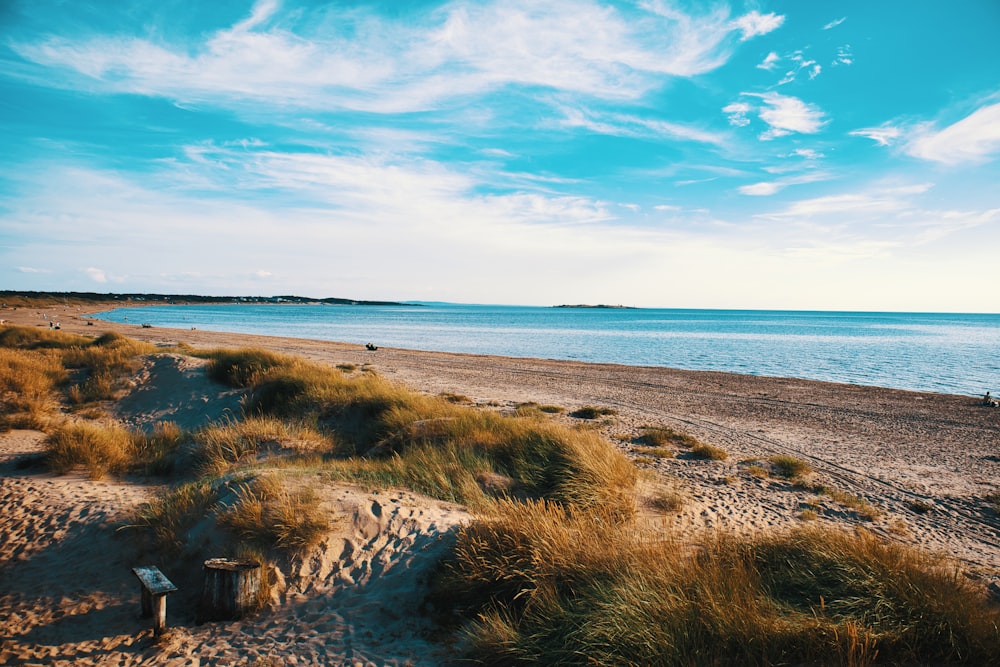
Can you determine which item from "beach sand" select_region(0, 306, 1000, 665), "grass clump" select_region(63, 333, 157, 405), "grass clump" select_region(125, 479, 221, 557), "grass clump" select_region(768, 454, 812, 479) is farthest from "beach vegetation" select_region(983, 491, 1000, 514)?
"grass clump" select_region(63, 333, 157, 405)

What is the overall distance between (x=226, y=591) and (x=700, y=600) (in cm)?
401

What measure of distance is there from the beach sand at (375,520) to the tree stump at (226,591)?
0.10 meters

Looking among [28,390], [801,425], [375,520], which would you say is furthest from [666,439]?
[28,390]

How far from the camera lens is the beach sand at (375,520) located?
453 centimetres

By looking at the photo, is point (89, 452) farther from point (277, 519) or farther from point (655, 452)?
point (655, 452)

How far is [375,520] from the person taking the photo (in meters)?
5.98

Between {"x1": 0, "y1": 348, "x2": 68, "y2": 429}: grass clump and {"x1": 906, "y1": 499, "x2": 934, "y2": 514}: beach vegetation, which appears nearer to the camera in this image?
{"x1": 906, "y1": 499, "x2": 934, "y2": 514}: beach vegetation

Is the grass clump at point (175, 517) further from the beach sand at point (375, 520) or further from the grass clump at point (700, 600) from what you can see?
the grass clump at point (700, 600)

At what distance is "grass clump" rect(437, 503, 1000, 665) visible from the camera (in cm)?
355

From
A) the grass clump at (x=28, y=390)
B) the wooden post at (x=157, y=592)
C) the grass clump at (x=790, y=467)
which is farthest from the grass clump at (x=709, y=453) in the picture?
the grass clump at (x=28, y=390)

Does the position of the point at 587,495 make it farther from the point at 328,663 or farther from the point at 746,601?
the point at 328,663

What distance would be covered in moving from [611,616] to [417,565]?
225 centimetres

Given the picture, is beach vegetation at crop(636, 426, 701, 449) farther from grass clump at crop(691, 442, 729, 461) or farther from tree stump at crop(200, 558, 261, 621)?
tree stump at crop(200, 558, 261, 621)

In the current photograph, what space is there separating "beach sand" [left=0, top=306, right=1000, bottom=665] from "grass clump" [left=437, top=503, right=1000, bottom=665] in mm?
687
